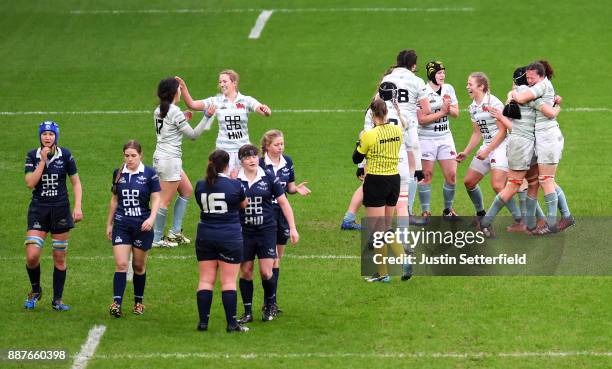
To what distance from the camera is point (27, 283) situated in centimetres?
1515

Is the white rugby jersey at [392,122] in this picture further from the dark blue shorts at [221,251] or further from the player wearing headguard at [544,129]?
the dark blue shorts at [221,251]

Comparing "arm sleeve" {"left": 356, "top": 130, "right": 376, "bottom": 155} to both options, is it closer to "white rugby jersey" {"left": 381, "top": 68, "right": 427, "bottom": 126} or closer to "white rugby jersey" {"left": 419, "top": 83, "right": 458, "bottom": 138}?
"white rugby jersey" {"left": 381, "top": 68, "right": 427, "bottom": 126}

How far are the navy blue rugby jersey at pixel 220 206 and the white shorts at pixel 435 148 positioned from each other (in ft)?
17.5

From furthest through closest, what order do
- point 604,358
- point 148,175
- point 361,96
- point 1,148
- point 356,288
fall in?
1. point 361,96
2. point 1,148
3. point 356,288
4. point 148,175
5. point 604,358

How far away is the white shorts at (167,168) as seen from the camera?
1642cm

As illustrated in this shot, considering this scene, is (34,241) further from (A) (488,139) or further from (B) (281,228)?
(A) (488,139)

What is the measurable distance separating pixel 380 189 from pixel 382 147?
0.56 m

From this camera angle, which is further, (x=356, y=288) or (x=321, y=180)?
(x=321, y=180)

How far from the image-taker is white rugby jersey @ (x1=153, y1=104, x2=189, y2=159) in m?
16.2

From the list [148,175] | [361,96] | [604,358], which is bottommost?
[604,358]

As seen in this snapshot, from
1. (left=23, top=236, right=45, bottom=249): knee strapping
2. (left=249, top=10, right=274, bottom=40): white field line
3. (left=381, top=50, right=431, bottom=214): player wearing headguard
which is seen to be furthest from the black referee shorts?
(left=249, top=10, right=274, bottom=40): white field line

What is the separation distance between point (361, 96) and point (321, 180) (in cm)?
554

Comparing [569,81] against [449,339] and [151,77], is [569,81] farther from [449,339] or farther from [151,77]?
[449,339]

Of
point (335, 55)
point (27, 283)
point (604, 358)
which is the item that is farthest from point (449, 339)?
point (335, 55)
